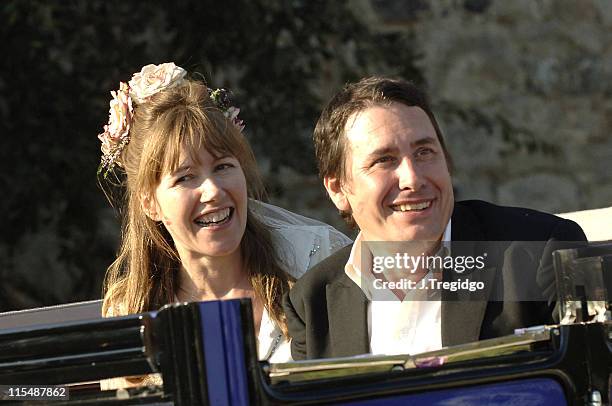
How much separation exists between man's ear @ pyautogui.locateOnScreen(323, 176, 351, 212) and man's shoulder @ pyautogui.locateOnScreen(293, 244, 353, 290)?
9cm

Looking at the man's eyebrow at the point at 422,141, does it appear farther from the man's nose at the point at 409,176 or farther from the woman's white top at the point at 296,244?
the woman's white top at the point at 296,244

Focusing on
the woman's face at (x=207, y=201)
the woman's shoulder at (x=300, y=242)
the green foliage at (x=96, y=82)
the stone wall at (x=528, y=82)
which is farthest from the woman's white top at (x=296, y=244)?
the stone wall at (x=528, y=82)

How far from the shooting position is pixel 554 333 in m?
1.06

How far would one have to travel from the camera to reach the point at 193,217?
2.34m

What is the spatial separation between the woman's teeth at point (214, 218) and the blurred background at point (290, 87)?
1867mm

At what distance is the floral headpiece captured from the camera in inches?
100

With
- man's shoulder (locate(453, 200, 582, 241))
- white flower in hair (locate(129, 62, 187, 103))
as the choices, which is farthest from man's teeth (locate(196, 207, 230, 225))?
man's shoulder (locate(453, 200, 582, 241))

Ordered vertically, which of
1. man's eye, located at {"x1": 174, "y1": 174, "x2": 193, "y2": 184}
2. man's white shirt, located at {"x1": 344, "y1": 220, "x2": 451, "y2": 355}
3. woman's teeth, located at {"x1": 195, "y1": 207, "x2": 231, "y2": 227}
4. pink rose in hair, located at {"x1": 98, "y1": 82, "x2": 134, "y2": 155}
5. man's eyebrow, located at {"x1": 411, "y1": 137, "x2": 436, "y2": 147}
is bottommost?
man's white shirt, located at {"x1": 344, "y1": 220, "x2": 451, "y2": 355}

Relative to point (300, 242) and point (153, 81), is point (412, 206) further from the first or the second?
point (153, 81)

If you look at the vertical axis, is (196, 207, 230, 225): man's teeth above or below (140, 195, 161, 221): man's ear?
below

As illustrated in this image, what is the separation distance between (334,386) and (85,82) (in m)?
3.41

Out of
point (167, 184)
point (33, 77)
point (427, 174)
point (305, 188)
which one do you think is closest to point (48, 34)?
point (33, 77)

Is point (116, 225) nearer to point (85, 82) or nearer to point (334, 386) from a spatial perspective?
point (85, 82)

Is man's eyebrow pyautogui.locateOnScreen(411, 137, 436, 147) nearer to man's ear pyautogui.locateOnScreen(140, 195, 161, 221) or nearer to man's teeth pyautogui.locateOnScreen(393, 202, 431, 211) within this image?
man's teeth pyautogui.locateOnScreen(393, 202, 431, 211)
